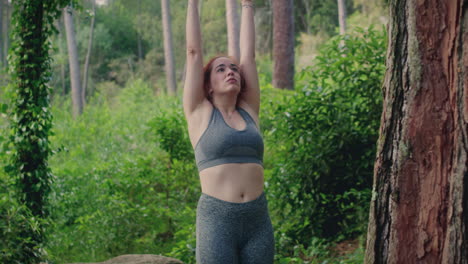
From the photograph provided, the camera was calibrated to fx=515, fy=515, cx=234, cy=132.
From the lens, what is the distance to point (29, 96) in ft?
17.1

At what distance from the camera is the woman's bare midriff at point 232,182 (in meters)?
2.83

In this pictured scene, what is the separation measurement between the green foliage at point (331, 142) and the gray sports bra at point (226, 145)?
7.97ft

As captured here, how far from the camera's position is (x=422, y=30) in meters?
2.56

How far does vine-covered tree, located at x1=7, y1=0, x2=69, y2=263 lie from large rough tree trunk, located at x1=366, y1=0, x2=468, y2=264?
372 cm

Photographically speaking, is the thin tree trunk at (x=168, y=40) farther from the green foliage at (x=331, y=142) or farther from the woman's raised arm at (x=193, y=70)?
the woman's raised arm at (x=193, y=70)

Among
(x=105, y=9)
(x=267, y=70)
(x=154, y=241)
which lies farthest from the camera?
(x=105, y=9)

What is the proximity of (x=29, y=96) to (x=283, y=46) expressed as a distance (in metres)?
6.95

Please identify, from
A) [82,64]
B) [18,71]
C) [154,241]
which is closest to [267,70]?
[82,64]

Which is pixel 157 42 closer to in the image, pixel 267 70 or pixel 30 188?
pixel 267 70

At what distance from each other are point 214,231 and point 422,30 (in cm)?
149

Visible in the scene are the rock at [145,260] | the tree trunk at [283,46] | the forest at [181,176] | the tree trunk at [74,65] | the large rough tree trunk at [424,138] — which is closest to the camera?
the large rough tree trunk at [424,138]

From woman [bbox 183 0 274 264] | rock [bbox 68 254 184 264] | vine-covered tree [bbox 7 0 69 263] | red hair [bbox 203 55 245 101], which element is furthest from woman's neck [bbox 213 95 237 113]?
vine-covered tree [bbox 7 0 69 263]

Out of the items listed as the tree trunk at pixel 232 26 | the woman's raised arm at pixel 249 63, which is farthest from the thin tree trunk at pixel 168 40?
the woman's raised arm at pixel 249 63

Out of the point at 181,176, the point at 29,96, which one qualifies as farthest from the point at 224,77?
the point at 181,176
